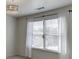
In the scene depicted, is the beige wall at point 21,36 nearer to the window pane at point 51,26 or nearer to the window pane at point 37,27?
the window pane at point 37,27

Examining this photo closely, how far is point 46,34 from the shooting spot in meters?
2.08

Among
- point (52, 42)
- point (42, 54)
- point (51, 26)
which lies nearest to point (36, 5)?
point (51, 26)

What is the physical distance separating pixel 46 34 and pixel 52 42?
0.18m

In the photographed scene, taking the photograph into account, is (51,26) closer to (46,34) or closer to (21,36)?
(46,34)

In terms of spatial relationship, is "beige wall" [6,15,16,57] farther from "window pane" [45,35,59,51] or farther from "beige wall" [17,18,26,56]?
"window pane" [45,35,59,51]

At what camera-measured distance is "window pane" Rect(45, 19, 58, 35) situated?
1.95 metres

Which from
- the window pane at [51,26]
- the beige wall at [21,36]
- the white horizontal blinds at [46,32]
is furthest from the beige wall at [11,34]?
the window pane at [51,26]

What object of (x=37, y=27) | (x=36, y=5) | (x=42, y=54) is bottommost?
(x=42, y=54)

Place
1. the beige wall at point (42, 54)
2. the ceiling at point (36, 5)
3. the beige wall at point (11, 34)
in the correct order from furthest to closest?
the beige wall at point (11, 34) → the beige wall at point (42, 54) → the ceiling at point (36, 5)

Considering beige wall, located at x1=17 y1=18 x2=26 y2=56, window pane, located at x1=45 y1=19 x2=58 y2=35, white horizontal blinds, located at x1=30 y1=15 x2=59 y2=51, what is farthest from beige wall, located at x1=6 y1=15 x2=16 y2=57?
window pane, located at x1=45 y1=19 x2=58 y2=35

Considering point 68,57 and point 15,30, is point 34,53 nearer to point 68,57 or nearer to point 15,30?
point 15,30

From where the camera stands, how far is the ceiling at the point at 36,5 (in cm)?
163

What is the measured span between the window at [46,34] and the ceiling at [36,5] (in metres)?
0.26
